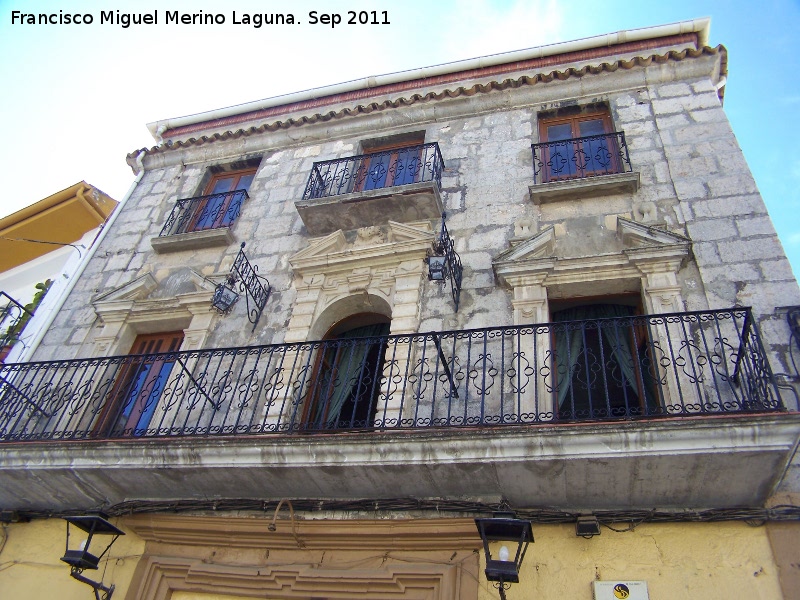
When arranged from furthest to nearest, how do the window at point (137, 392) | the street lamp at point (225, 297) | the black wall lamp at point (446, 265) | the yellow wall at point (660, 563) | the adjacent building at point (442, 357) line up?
the street lamp at point (225, 297) < the window at point (137, 392) < the black wall lamp at point (446, 265) < the adjacent building at point (442, 357) < the yellow wall at point (660, 563)

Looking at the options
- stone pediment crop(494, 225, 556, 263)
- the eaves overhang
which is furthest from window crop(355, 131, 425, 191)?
the eaves overhang

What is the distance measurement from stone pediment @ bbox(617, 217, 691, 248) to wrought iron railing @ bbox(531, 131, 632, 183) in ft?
3.91

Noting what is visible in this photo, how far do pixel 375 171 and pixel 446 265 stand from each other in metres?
2.86

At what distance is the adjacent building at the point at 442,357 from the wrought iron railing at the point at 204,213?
6 cm

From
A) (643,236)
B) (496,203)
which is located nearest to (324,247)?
(496,203)

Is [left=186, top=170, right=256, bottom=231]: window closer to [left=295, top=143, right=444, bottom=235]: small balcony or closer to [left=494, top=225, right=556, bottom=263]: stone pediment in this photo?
[left=295, top=143, right=444, bottom=235]: small balcony

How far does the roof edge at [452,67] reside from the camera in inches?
383

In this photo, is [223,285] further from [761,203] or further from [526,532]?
[761,203]

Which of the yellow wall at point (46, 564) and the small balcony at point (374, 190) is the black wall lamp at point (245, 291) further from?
the yellow wall at point (46, 564)

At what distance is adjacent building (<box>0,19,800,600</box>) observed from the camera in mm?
5109

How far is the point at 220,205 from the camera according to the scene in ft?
33.8

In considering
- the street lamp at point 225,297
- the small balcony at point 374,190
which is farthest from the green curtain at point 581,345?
the street lamp at point 225,297

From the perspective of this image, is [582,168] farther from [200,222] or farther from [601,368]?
[200,222]

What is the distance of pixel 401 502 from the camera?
18.7 ft
